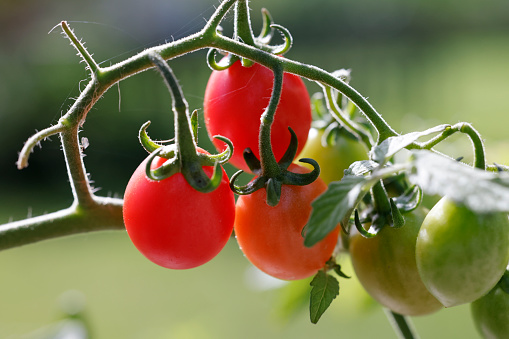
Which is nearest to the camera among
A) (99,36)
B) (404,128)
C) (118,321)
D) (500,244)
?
(500,244)

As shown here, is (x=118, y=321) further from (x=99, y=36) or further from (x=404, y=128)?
(x=99, y=36)

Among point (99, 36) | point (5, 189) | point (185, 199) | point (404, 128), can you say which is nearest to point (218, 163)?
point (185, 199)

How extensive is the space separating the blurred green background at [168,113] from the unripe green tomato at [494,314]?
132mm

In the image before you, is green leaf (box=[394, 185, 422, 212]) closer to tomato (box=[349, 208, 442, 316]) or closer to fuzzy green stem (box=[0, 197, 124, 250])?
tomato (box=[349, 208, 442, 316])

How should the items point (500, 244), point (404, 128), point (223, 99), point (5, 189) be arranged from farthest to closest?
point (5, 189) < point (404, 128) < point (223, 99) < point (500, 244)

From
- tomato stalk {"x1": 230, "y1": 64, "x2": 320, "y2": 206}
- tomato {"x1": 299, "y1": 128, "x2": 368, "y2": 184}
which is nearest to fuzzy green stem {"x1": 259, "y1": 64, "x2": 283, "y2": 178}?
tomato stalk {"x1": 230, "y1": 64, "x2": 320, "y2": 206}

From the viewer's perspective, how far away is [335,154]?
0.47 meters

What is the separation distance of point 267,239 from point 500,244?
0.45 feet

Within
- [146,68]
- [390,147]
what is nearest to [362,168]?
[390,147]

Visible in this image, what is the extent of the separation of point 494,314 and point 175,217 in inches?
7.9

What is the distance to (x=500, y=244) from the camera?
29 cm

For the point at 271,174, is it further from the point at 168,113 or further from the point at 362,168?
the point at 168,113

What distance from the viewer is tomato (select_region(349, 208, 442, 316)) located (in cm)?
38

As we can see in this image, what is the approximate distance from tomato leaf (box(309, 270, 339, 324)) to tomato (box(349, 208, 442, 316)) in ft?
0.11
